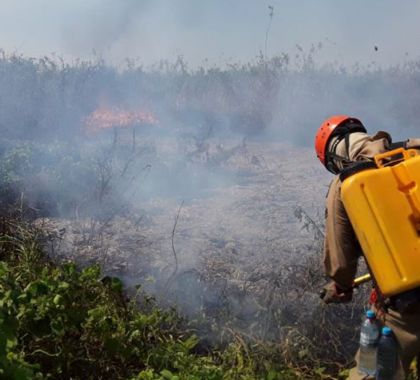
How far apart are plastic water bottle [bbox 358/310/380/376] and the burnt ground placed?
30.1 inches

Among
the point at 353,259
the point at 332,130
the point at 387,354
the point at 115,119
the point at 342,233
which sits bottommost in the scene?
the point at 387,354

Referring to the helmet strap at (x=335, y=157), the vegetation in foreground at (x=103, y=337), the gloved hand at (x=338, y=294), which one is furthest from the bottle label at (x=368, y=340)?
the helmet strap at (x=335, y=157)

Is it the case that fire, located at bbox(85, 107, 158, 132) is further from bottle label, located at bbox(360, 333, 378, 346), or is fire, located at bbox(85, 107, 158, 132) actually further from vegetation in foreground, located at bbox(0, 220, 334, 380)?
bottle label, located at bbox(360, 333, 378, 346)

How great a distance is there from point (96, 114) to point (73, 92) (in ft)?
1.75

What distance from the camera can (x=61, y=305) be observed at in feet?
8.89

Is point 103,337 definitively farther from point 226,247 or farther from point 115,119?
point 115,119

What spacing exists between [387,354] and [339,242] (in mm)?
544

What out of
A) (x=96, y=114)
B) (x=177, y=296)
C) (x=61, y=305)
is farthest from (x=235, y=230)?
(x=96, y=114)

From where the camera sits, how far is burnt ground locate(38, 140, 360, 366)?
3424 millimetres

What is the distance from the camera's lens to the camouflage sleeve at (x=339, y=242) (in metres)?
2.34

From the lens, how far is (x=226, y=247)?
13.6 ft

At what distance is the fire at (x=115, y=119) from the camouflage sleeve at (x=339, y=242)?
408 centimetres

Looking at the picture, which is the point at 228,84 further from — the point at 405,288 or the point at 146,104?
the point at 405,288

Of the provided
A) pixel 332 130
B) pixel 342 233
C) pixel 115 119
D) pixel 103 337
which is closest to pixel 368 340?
pixel 342 233
